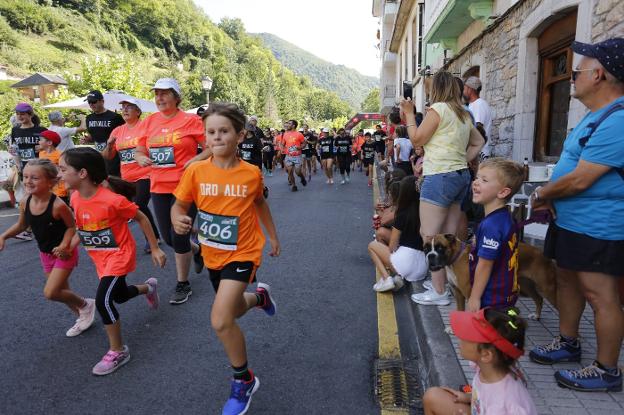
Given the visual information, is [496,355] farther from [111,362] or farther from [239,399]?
[111,362]

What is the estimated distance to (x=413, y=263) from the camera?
423 cm

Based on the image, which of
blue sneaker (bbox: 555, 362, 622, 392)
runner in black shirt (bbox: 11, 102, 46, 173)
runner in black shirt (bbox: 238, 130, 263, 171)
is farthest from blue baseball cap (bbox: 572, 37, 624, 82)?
runner in black shirt (bbox: 238, 130, 263, 171)

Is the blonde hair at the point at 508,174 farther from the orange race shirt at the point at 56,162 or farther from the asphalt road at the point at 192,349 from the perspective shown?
the orange race shirt at the point at 56,162

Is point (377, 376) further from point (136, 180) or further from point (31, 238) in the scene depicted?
point (31, 238)

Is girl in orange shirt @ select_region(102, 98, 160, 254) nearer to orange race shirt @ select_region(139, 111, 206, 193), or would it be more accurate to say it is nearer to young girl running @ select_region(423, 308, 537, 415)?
orange race shirt @ select_region(139, 111, 206, 193)

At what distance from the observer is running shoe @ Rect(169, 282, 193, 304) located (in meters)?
4.29

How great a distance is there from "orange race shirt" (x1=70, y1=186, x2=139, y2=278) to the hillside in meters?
44.4

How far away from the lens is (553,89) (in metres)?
6.95

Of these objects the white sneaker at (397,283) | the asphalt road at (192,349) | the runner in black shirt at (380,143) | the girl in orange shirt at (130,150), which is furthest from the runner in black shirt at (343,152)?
the white sneaker at (397,283)

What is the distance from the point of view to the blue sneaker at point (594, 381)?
252 centimetres

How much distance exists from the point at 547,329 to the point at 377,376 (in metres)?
1.42

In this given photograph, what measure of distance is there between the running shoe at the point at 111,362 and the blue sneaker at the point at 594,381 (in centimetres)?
284

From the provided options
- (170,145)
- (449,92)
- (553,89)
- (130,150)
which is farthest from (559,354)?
(553,89)


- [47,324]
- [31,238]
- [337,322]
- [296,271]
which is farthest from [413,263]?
[31,238]
